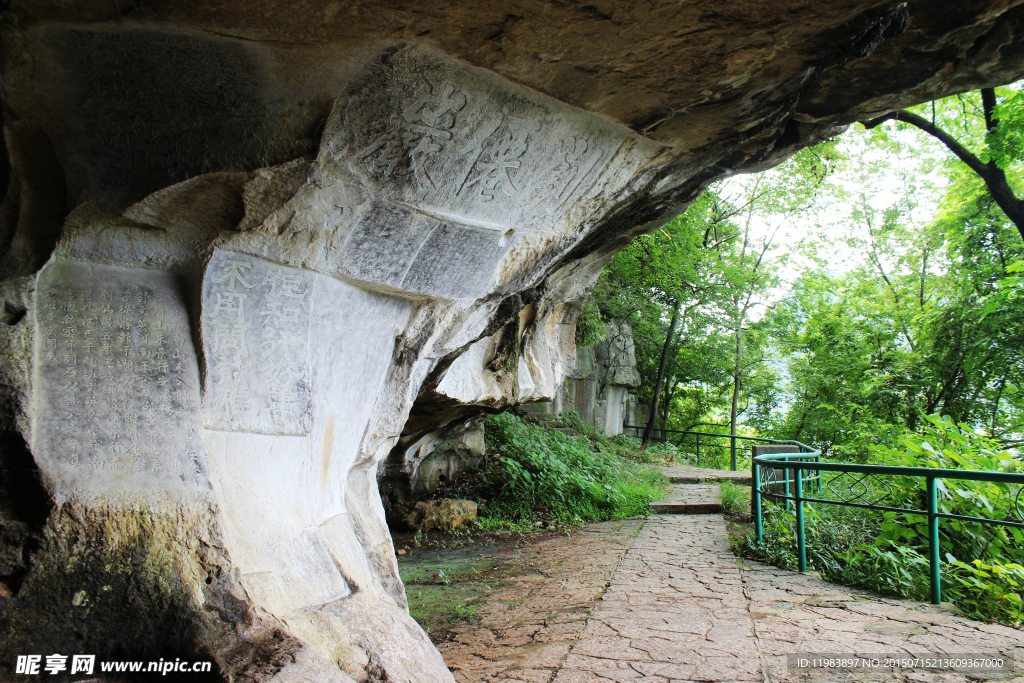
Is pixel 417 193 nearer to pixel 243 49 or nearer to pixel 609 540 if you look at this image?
pixel 243 49

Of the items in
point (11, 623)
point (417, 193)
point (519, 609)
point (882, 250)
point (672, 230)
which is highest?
point (882, 250)

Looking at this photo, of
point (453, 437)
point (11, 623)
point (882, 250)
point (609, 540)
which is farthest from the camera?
point (882, 250)

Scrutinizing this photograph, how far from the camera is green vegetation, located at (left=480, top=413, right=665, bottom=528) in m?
7.58

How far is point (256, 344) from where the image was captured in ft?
8.80

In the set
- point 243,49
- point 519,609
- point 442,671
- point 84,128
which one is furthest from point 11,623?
point 519,609

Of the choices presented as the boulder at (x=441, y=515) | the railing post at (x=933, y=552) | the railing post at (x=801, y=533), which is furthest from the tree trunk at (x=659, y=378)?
the railing post at (x=933, y=552)

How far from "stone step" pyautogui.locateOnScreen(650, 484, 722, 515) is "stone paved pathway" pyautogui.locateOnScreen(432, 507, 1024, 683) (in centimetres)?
241

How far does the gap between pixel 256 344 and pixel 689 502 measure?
6.78m

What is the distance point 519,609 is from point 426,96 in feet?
12.1

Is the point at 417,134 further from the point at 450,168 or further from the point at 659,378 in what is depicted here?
the point at 659,378

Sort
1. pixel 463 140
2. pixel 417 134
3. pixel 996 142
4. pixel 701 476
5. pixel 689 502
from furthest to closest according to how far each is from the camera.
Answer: pixel 701 476 → pixel 689 502 → pixel 996 142 → pixel 463 140 → pixel 417 134

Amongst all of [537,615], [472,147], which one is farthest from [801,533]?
[472,147]

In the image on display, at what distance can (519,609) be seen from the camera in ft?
14.1

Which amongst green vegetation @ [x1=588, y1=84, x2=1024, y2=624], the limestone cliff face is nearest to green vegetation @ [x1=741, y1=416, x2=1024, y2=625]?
green vegetation @ [x1=588, y1=84, x2=1024, y2=624]
